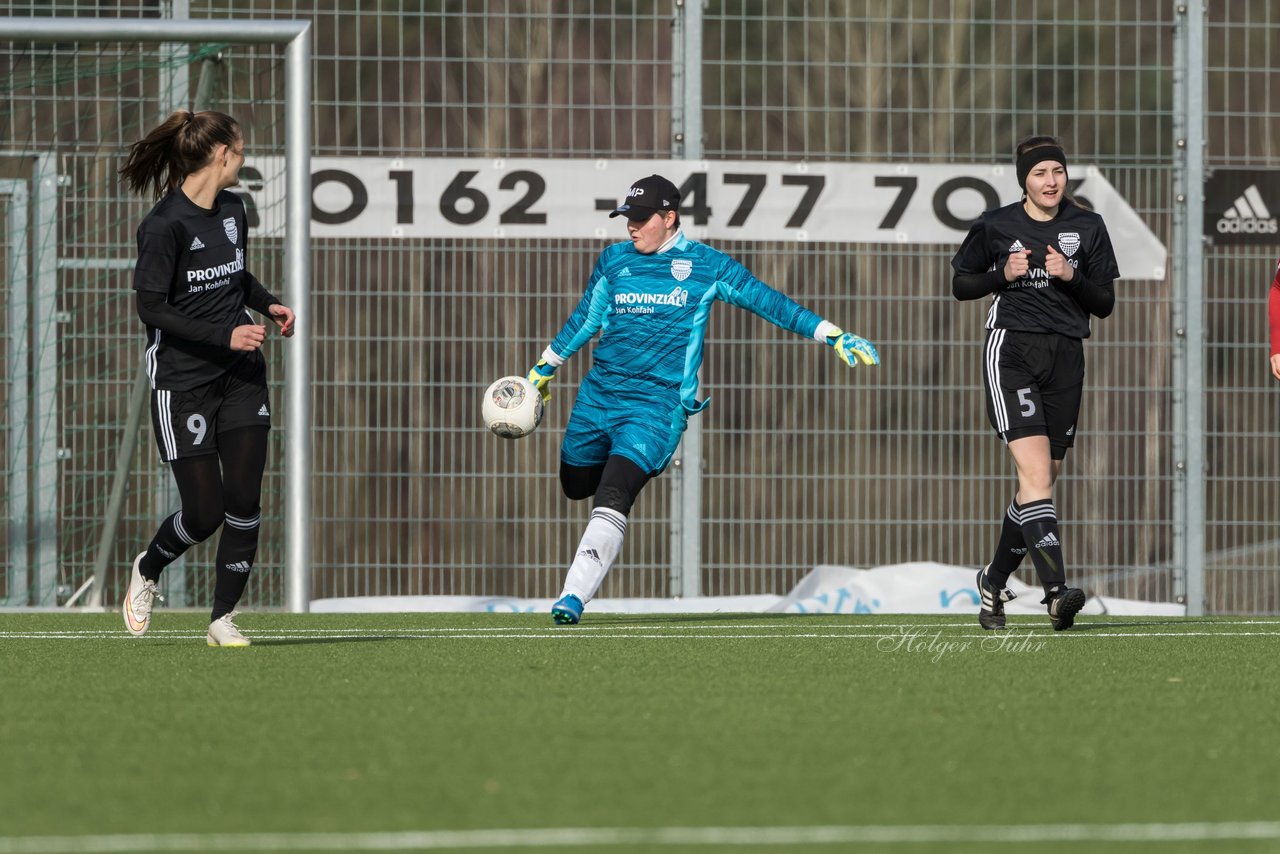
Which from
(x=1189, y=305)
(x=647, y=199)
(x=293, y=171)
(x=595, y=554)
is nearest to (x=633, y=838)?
(x=595, y=554)

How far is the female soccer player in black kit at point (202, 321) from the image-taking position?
21.1 ft

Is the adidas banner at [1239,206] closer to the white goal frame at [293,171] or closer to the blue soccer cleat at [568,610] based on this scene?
the white goal frame at [293,171]

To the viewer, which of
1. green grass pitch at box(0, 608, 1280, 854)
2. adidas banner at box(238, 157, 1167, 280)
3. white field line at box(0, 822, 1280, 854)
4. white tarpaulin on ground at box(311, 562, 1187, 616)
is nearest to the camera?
white field line at box(0, 822, 1280, 854)

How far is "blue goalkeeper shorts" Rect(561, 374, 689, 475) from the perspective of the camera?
7855mm

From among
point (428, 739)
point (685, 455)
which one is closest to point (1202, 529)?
point (685, 455)

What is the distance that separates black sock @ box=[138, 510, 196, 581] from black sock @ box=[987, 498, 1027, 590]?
120 inches

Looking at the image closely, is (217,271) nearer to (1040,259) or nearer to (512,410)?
(512,410)

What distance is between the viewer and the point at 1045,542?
23.5ft

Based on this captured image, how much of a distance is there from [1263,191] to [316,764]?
29.3ft

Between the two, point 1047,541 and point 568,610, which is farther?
point 568,610

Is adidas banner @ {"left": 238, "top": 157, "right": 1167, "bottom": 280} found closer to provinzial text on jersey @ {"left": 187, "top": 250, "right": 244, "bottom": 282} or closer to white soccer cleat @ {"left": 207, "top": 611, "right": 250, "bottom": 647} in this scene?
provinzial text on jersey @ {"left": 187, "top": 250, "right": 244, "bottom": 282}

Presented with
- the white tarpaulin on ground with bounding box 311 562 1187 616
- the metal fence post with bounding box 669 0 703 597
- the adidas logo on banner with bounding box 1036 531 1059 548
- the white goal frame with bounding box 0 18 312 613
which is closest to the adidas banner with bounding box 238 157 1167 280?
the metal fence post with bounding box 669 0 703 597

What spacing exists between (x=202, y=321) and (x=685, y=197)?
5.10 m

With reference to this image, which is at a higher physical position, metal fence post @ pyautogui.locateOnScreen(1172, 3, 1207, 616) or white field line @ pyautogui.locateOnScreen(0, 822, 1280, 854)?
metal fence post @ pyautogui.locateOnScreen(1172, 3, 1207, 616)
